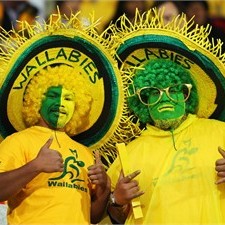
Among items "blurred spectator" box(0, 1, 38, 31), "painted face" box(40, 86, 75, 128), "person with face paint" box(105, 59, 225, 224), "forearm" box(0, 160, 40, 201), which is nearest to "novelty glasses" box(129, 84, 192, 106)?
"person with face paint" box(105, 59, 225, 224)

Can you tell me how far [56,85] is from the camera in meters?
4.06

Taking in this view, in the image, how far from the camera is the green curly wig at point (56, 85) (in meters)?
4.07

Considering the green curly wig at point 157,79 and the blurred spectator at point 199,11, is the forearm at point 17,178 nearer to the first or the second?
the green curly wig at point 157,79

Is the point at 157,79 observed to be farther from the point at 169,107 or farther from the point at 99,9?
the point at 99,9

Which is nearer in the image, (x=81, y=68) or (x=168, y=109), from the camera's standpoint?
(x=168, y=109)

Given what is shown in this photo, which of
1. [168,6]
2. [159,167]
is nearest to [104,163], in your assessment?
[159,167]

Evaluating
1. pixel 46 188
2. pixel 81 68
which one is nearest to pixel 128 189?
pixel 46 188

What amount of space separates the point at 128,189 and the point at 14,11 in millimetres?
2594

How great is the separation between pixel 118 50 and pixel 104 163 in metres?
0.69

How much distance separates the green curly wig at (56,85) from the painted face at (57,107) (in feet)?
0.12

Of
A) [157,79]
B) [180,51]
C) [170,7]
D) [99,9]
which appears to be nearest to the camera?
[157,79]

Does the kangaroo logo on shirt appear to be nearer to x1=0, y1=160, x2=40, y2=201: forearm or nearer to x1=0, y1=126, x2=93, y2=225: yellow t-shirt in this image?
x1=0, y1=126, x2=93, y2=225: yellow t-shirt

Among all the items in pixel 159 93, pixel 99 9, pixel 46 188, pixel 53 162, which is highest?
pixel 99 9

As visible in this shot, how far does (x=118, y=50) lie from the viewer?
4.33 metres
